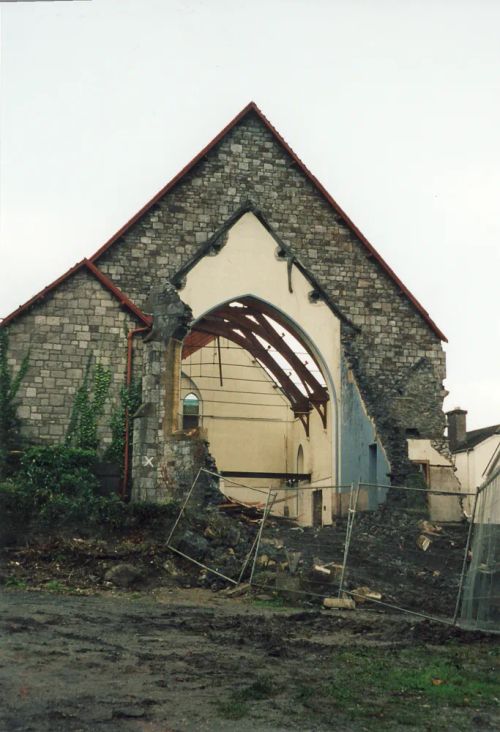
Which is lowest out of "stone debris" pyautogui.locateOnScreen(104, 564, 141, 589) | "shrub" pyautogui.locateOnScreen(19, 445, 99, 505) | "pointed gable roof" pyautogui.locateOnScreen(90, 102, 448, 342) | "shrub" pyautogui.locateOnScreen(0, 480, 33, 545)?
"stone debris" pyautogui.locateOnScreen(104, 564, 141, 589)

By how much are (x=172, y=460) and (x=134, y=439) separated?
39.4 inches

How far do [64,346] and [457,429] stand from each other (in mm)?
29957

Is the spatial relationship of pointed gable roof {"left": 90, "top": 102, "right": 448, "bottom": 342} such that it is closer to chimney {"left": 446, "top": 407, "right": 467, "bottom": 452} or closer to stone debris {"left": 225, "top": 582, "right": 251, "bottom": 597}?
stone debris {"left": 225, "top": 582, "right": 251, "bottom": 597}

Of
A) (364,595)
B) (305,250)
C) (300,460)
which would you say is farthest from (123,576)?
(300,460)

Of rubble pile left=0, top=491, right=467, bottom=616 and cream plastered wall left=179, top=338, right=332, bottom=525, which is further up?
cream plastered wall left=179, top=338, right=332, bottom=525

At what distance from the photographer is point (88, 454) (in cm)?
1994

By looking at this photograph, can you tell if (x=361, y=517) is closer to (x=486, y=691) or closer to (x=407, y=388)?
(x=407, y=388)

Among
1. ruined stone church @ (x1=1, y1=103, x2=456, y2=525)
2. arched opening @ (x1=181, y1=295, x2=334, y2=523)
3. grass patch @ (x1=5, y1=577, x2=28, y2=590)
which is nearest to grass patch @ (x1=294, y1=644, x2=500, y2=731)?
grass patch @ (x1=5, y1=577, x2=28, y2=590)

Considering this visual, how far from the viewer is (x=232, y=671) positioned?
8.42m

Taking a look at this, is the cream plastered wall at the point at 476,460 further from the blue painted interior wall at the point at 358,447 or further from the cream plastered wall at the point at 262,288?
the cream plastered wall at the point at 262,288

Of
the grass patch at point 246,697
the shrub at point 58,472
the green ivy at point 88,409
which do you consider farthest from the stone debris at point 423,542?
the grass patch at point 246,697

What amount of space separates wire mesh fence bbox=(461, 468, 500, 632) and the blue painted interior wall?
1199 cm

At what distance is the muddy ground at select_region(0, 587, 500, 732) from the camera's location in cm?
671

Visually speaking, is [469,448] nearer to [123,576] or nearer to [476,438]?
[476,438]
